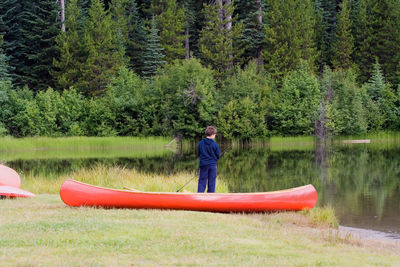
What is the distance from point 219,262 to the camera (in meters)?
6.57

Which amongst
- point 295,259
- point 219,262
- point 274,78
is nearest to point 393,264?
point 295,259

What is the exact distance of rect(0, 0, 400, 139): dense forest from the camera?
4138cm

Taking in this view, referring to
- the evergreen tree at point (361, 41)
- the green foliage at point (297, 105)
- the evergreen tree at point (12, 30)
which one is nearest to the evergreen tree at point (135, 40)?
the evergreen tree at point (12, 30)

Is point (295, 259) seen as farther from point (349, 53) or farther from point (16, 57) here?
point (16, 57)

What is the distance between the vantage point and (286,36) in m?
46.0

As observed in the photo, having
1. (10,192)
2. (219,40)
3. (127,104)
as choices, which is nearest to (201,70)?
(219,40)

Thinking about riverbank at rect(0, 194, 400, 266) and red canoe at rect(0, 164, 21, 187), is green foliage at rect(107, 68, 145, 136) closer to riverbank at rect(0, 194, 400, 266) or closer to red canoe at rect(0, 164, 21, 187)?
red canoe at rect(0, 164, 21, 187)

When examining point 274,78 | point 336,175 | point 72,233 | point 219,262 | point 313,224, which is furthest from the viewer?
point 274,78

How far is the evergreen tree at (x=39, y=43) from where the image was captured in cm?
4728

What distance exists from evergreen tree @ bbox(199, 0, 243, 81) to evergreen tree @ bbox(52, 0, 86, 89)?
1022 centimetres

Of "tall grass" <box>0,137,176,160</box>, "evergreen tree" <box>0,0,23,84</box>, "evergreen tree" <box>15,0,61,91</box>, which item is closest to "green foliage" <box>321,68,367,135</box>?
"tall grass" <box>0,137,176,160</box>

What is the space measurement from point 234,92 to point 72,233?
3521 cm

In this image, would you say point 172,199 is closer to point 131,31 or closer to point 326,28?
point 131,31

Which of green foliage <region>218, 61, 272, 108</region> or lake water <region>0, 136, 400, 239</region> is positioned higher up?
green foliage <region>218, 61, 272, 108</region>
